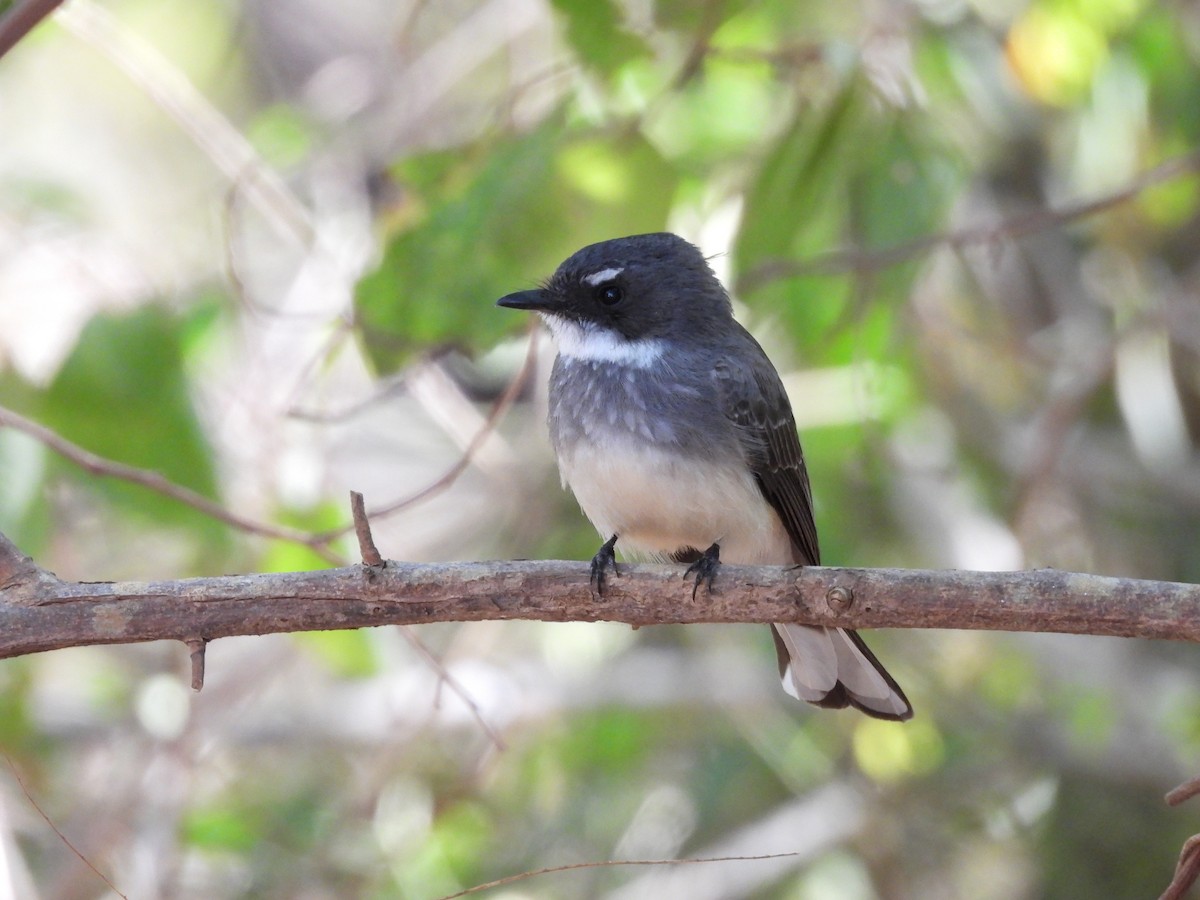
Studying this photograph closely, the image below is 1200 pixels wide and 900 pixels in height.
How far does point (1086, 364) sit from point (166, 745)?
13.5ft

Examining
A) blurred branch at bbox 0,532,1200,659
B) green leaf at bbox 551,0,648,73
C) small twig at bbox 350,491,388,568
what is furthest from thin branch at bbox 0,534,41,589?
green leaf at bbox 551,0,648,73

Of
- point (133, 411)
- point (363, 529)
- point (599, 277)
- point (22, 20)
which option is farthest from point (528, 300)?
point (22, 20)

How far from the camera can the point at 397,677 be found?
622 centimetres

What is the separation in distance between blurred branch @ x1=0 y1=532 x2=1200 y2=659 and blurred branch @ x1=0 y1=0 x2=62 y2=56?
1.02 m

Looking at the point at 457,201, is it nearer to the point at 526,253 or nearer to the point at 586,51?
the point at 526,253

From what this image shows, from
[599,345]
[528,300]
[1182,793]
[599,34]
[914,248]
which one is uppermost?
[599,34]

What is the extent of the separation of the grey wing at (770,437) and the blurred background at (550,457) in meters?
0.46

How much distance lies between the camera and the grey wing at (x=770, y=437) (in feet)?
13.1

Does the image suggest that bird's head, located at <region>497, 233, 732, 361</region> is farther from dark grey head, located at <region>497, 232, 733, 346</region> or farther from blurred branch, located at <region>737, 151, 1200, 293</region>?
blurred branch, located at <region>737, 151, 1200, 293</region>

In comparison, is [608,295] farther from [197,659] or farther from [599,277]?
[197,659]

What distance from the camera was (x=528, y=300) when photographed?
159 inches

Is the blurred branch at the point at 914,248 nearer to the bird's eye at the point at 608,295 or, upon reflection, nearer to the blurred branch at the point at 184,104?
the bird's eye at the point at 608,295

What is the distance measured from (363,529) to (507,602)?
0.38 metres

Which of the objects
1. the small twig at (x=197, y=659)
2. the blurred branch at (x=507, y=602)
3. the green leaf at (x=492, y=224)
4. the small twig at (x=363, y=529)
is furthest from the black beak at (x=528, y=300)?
the small twig at (x=197, y=659)
